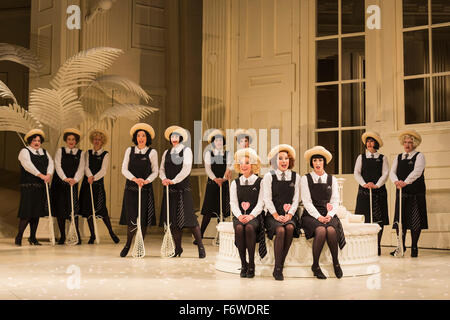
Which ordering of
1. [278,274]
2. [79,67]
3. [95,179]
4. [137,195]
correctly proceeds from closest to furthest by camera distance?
[278,274], [137,195], [95,179], [79,67]

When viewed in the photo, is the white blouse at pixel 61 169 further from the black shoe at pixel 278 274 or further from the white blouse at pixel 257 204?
the black shoe at pixel 278 274

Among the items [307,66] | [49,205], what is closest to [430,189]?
[307,66]

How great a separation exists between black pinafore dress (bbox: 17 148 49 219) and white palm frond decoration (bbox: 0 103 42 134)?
24.3 inches

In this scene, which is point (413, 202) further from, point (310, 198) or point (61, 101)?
point (61, 101)

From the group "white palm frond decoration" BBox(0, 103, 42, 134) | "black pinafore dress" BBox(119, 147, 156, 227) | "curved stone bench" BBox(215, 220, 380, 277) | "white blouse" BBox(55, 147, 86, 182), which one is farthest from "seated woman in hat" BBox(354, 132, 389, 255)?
"white palm frond decoration" BBox(0, 103, 42, 134)

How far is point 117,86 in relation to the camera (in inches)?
343

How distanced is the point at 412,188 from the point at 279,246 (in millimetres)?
2239

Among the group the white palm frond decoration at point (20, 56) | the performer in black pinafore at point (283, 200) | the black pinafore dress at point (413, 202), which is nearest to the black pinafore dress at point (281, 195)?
the performer in black pinafore at point (283, 200)

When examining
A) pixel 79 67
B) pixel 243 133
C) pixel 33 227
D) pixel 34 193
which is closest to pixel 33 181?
pixel 34 193

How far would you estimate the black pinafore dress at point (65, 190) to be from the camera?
7297mm

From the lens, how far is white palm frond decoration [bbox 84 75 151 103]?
7.83 m

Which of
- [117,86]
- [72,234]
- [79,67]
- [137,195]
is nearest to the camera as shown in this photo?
[137,195]

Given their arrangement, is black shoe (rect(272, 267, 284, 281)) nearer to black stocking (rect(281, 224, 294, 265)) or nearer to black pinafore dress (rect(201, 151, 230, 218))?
black stocking (rect(281, 224, 294, 265))

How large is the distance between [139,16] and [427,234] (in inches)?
197
